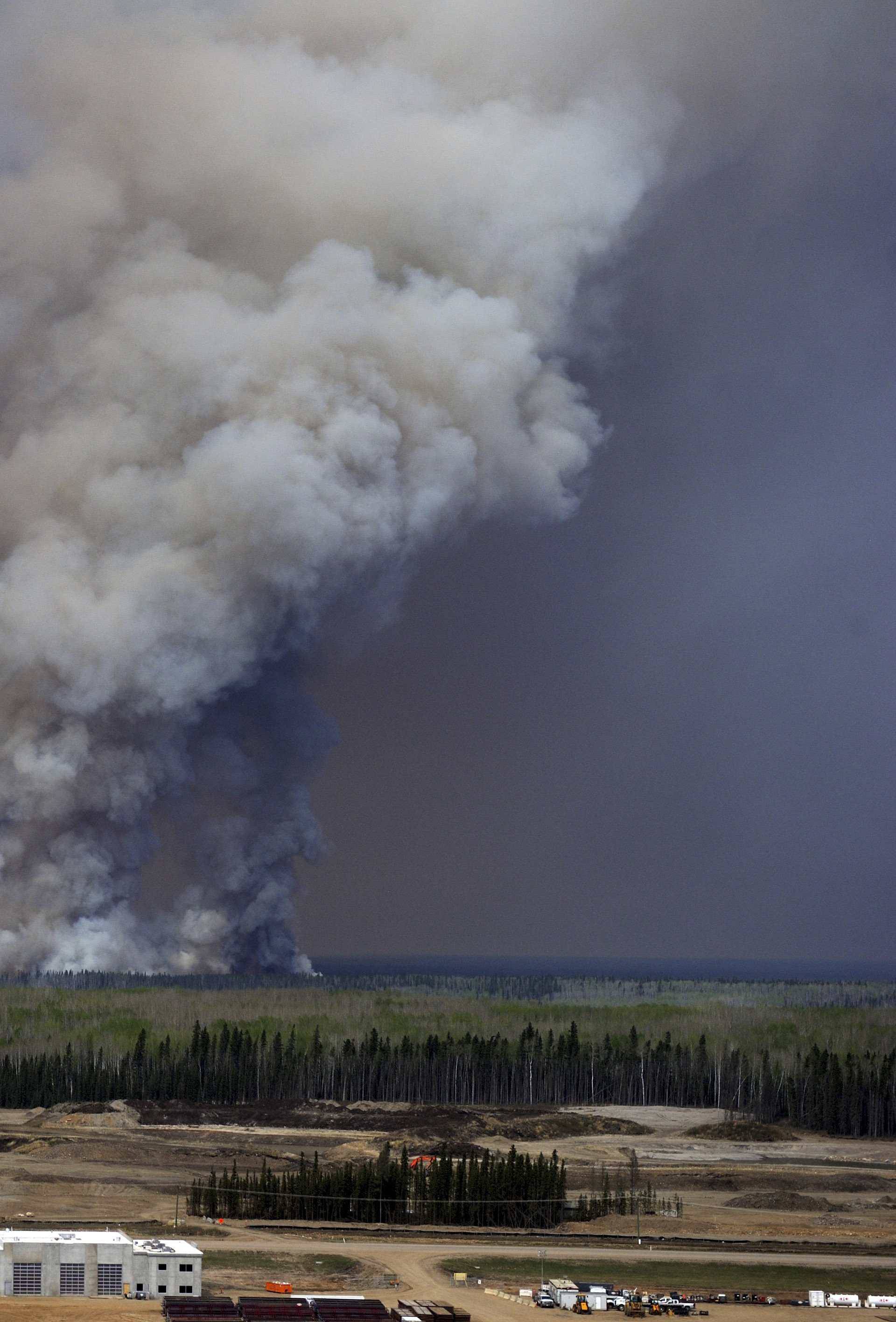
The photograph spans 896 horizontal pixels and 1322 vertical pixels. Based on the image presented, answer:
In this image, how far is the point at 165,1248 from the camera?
5291 centimetres

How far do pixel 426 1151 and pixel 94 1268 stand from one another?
30.8 metres

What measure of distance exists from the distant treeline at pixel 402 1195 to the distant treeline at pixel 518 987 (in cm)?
5717

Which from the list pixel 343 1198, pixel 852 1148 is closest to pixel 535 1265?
pixel 343 1198

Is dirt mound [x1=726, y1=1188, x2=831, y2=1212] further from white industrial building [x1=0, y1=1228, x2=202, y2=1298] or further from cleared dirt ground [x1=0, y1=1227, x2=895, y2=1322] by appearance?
white industrial building [x1=0, y1=1228, x2=202, y2=1298]

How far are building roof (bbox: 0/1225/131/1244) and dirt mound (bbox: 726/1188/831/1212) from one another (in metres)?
26.5

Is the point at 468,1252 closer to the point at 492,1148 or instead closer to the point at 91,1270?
the point at 91,1270

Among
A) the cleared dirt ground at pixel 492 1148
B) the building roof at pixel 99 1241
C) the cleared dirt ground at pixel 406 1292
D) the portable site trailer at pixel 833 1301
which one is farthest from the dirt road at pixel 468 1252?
the portable site trailer at pixel 833 1301

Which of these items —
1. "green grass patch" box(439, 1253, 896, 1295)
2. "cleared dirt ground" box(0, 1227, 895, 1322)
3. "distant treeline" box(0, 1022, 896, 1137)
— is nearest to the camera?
"cleared dirt ground" box(0, 1227, 895, 1322)

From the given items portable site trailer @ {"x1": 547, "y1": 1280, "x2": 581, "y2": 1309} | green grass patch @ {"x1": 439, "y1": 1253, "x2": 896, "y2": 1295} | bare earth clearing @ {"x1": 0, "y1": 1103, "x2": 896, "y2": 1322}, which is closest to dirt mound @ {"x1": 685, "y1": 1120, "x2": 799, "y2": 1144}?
bare earth clearing @ {"x1": 0, "y1": 1103, "x2": 896, "y2": 1322}

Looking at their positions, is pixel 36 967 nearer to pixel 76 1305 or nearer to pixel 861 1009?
pixel 861 1009

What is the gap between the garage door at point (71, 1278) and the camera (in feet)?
171

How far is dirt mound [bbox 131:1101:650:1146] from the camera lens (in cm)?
8825

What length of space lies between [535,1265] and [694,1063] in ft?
171

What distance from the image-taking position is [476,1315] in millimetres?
49875
